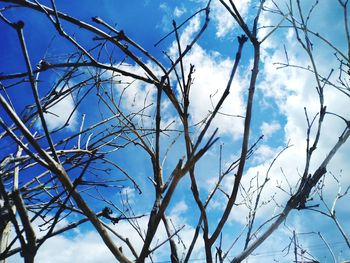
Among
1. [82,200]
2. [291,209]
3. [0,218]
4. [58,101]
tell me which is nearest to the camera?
[82,200]

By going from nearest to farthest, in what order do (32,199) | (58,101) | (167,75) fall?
1. (167,75)
2. (58,101)
3. (32,199)

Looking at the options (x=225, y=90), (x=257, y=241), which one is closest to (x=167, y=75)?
(x=225, y=90)

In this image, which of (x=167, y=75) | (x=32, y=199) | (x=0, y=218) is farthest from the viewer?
(x=32, y=199)

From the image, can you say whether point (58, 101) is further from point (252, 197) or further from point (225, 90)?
point (252, 197)

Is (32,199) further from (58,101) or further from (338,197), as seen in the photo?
(338,197)

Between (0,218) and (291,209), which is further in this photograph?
(0,218)

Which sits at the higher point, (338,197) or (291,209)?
(338,197)

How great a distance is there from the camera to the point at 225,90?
3.16ft

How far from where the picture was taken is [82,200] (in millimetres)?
955

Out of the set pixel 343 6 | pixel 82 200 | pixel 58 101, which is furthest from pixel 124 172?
pixel 343 6

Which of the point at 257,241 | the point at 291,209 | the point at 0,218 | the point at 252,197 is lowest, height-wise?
the point at 257,241

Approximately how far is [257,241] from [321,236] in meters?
3.13

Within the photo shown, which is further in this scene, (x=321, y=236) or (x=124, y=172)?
(x=321, y=236)

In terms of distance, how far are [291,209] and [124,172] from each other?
4.74ft
